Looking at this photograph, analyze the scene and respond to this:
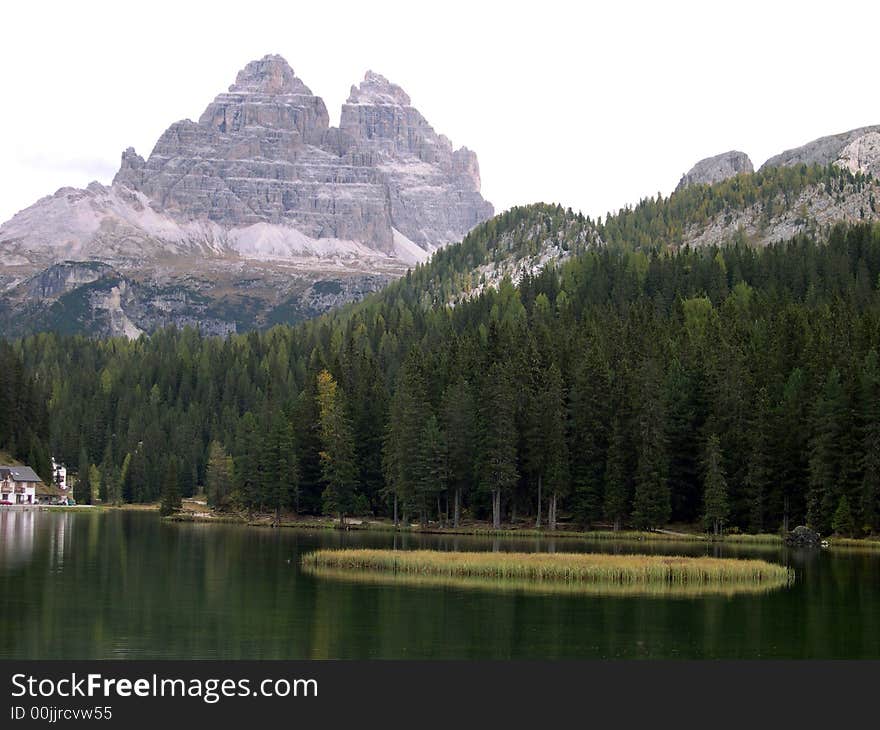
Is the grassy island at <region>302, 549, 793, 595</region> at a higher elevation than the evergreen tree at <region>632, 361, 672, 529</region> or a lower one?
lower

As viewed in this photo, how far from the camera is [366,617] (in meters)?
60.6

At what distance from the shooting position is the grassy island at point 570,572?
253 feet

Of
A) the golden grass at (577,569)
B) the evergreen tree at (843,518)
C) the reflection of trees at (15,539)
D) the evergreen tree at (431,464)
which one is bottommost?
the reflection of trees at (15,539)

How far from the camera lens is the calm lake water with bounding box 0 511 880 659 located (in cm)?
5172

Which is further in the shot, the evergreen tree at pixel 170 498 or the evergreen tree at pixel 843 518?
the evergreen tree at pixel 170 498

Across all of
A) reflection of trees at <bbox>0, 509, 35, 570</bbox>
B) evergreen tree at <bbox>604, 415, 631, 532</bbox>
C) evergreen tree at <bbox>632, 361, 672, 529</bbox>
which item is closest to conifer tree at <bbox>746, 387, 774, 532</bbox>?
evergreen tree at <bbox>632, 361, 672, 529</bbox>

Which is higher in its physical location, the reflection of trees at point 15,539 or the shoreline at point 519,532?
the shoreline at point 519,532

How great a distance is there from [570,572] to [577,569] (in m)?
0.48

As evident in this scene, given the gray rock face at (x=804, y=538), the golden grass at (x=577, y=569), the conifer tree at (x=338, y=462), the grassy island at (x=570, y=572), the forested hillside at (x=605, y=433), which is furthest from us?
the conifer tree at (x=338, y=462)

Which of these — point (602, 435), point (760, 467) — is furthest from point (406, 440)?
point (760, 467)

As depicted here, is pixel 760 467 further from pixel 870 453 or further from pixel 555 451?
pixel 555 451

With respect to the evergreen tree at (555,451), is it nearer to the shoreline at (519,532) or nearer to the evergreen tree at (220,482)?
the shoreline at (519,532)

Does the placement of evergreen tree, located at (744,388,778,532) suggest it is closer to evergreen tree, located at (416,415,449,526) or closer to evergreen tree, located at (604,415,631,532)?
evergreen tree, located at (604,415,631,532)

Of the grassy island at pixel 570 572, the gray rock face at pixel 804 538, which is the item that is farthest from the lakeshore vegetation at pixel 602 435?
the grassy island at pixel 570 572
